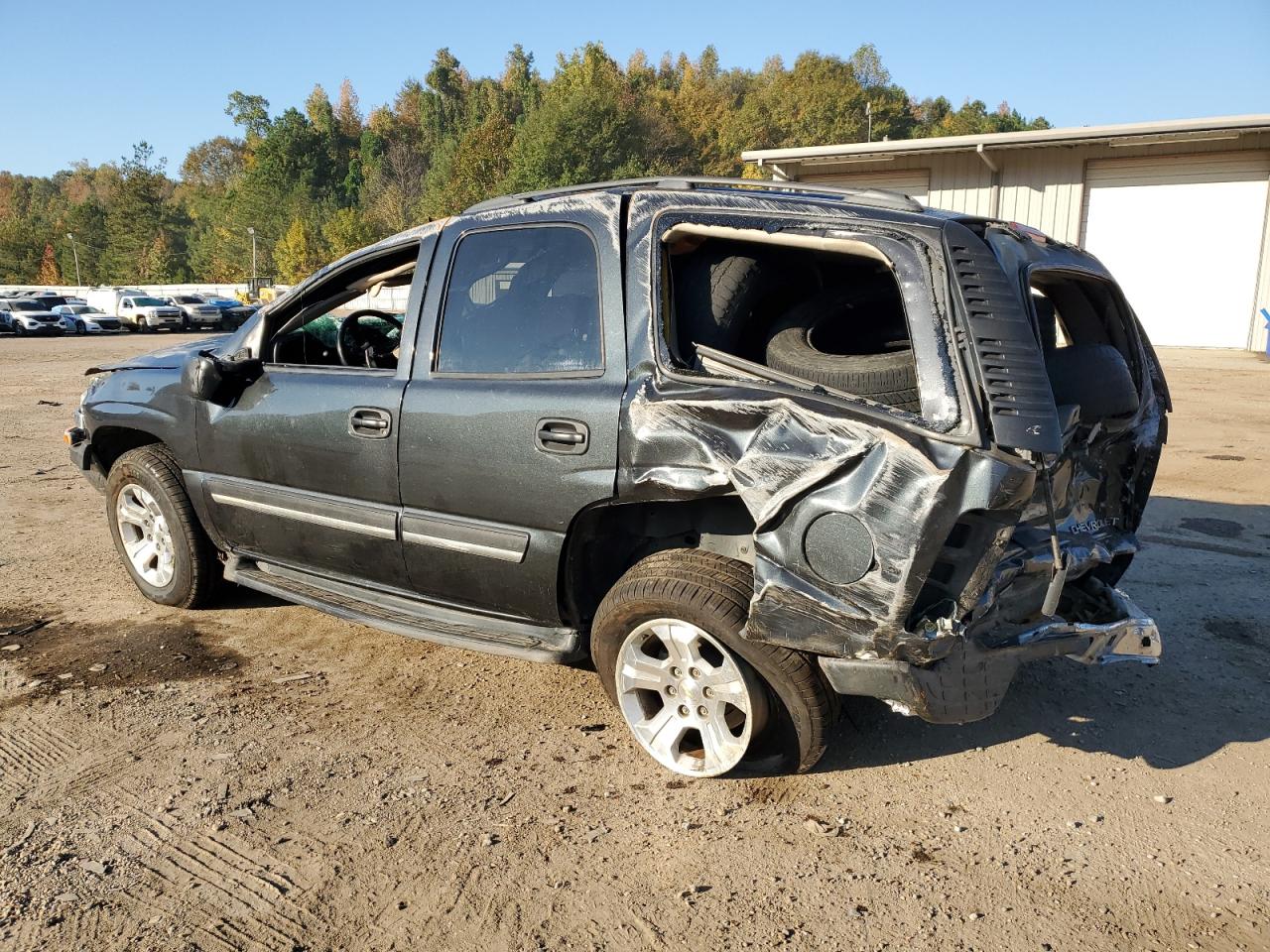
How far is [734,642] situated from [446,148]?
98683mm

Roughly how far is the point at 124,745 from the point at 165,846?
2.62 feet

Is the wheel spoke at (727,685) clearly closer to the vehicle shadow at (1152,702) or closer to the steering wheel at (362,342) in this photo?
the vehicle shadow at (1152,702)

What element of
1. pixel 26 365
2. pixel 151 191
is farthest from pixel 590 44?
pixel 26 365

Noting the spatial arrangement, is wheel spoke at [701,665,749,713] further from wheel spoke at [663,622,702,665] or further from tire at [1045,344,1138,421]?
tire at [1045,344,1138,421]

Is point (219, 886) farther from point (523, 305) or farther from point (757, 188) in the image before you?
point (757, 188)

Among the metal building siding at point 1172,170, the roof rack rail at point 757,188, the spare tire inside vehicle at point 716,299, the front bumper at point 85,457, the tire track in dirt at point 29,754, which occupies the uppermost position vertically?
the metal building siding at point 1172,170

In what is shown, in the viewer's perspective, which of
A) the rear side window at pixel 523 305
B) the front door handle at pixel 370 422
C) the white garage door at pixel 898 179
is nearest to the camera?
the rear side window at pixel 523 305

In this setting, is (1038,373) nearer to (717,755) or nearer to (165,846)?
(717,755)

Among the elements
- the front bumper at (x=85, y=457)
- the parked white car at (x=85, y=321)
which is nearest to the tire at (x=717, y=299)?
the front bumper at (x=85, y=457)

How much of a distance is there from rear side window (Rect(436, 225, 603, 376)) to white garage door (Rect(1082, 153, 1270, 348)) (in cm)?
2133

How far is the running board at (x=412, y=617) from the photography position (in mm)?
3646

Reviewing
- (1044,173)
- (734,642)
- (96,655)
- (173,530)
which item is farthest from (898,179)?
(734,642)

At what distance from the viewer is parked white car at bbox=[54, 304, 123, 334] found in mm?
37562

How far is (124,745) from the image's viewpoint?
359cm
